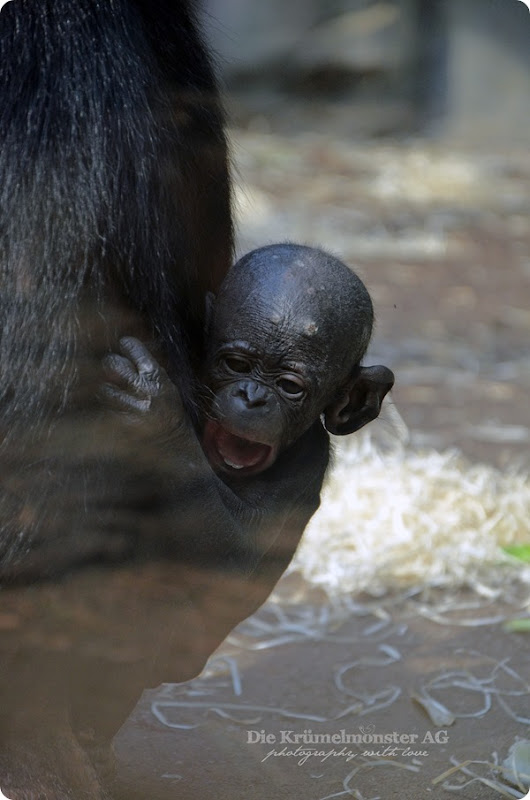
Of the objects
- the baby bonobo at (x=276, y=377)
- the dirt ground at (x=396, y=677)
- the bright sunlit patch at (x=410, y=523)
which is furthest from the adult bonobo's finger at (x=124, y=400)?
the bright sunlit patch at (x=410, y=523)

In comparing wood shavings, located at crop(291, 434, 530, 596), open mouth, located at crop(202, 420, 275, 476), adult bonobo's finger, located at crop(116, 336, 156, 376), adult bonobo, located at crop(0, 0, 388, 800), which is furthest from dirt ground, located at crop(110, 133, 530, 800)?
adult bonobo's finger, located at crop(116, 336, 156, 376)

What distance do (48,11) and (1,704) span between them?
3.86 feet

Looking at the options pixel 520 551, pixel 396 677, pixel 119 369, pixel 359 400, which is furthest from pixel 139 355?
pixel 520 551

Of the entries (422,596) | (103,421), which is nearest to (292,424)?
(103,421)

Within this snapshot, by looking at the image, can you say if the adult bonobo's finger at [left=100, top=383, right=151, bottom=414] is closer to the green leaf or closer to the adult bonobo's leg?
the adult bonobo's leg

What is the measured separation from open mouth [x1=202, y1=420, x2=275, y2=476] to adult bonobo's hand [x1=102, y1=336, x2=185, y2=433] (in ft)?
0.77

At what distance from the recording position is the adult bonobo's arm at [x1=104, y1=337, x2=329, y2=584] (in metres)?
1.74

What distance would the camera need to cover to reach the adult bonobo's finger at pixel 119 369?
1.73 metres

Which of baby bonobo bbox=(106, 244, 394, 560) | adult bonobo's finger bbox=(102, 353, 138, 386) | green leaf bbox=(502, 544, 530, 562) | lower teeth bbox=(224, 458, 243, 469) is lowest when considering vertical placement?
green leaf bbox=(502, 544, 530, 562)

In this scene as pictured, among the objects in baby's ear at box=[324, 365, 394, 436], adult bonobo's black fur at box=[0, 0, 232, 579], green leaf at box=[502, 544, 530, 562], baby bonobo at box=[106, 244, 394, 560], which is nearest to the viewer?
adult bonobo's black fur at box=[0, 0, 232, 579]

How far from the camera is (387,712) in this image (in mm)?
2479

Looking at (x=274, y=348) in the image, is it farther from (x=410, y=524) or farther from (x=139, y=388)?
(x=410, y=524)

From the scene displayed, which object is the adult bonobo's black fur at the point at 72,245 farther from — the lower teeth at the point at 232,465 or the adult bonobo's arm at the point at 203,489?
the lower teeth at the point at 232,465

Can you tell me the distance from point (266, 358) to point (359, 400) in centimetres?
28
